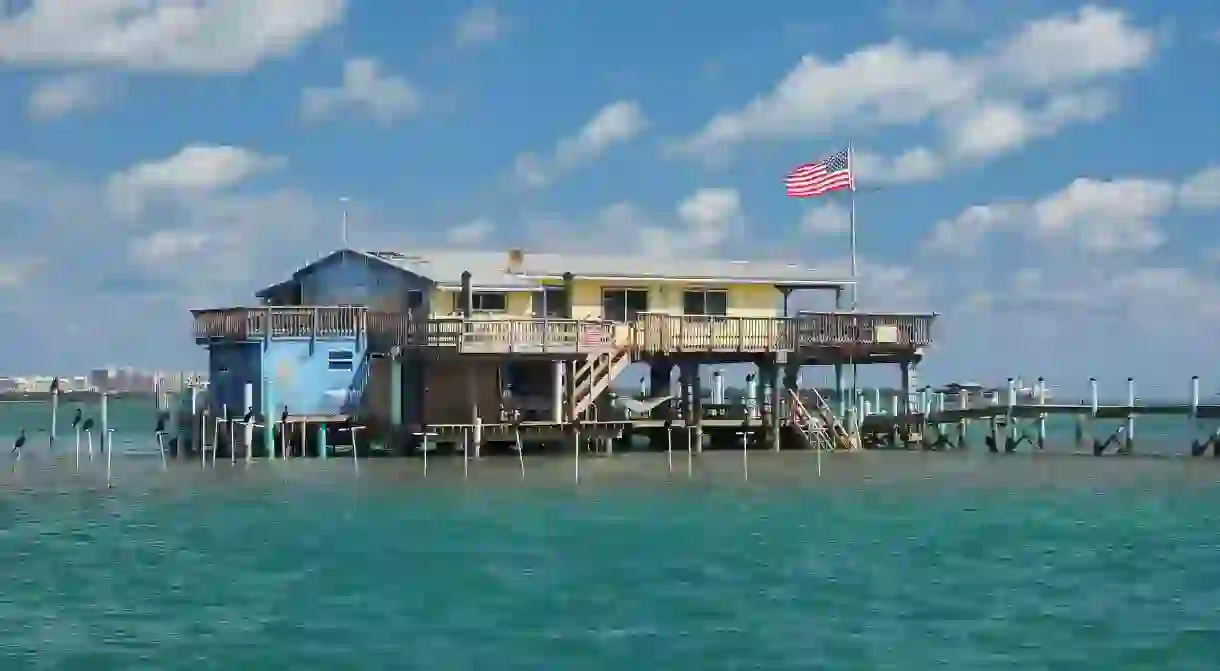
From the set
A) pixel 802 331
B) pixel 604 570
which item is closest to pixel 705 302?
pixel 802 331

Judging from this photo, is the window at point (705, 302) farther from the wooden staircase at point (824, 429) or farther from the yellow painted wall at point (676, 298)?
the wooden staircase at point (824, 429)

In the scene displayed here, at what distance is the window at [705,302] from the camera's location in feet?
190

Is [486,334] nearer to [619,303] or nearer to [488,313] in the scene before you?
[488,313]

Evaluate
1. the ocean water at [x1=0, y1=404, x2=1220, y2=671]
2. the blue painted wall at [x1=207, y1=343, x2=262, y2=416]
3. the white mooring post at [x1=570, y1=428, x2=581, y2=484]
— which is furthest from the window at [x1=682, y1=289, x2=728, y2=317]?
the blue painted wall at [x1=207, y1=343, x2=262, y2=416]

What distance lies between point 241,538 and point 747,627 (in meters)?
13.3

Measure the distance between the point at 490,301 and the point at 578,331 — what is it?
12.1ft

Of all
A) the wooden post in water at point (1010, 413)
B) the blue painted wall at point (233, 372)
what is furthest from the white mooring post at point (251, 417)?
the wooden post in water at point (1010, 413)

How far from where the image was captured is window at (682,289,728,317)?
58.0m

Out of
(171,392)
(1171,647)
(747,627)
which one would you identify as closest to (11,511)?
(747,627)

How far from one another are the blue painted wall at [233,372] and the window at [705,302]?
1404 cm

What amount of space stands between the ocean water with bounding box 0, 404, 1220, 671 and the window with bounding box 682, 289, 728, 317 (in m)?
9.24

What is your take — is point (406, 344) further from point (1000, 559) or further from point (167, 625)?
point (167, 625)

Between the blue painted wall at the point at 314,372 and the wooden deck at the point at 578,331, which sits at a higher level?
the wooden deck at the point at 578,331

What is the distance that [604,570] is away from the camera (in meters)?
30.7
